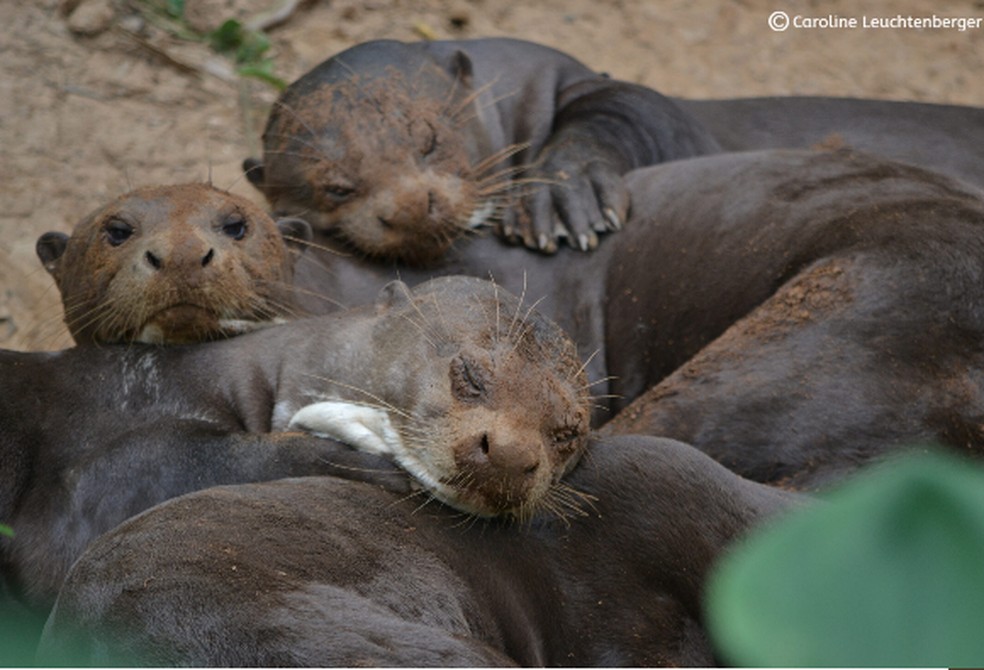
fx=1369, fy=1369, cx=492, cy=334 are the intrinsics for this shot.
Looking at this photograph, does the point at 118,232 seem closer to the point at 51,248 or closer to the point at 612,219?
the point at 51,248

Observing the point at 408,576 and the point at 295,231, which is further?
the point at 295,231

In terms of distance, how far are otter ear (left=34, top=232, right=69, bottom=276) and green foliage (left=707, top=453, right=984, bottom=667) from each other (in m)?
3.39

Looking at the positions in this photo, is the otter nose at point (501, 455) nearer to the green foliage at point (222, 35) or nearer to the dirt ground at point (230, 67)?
the dirt ground at point (230, 67)

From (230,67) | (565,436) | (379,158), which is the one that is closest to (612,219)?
(379,158)

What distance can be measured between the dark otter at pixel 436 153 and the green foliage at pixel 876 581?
3611 mm

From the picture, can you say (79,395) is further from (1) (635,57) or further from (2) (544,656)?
(1) (635,57)

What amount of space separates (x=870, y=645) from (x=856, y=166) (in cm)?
358

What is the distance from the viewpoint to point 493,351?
281 cm

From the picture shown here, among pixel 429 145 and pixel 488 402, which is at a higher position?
pixel 488 402

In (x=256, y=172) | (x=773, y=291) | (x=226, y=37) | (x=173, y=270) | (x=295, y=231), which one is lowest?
(x=226, y=37)

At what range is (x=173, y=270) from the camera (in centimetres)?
320

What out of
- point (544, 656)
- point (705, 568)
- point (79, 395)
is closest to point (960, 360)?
point (705, 568)

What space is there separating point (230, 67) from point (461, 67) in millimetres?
1633

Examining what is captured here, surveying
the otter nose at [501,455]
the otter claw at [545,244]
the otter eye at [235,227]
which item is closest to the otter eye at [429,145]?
the otter claw at [545,244]
